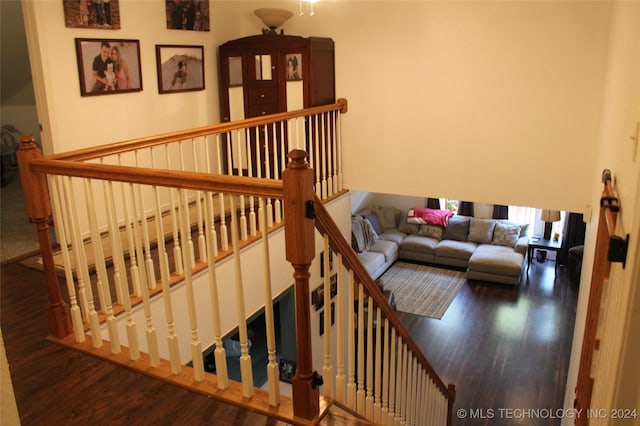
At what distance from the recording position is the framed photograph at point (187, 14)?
5023mm

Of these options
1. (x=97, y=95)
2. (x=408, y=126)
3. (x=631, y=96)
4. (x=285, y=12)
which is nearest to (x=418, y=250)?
(x=408, y=126)

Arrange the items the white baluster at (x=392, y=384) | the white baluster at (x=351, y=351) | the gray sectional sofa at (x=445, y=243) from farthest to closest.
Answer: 1. the gray sectional sofa at (x=445, y=243)
2. the white baluster at (x=392, y=384)
3. the white baluster at (x=351, y=351)

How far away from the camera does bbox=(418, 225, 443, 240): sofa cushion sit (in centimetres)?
1100

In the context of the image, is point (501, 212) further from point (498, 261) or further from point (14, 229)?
point (14, 229)

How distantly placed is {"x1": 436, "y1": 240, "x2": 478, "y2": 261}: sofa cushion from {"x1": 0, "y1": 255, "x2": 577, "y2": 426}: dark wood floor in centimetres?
81

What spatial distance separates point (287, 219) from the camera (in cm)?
196

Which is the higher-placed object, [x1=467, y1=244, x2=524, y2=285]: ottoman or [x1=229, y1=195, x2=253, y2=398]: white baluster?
[x1=229, y1=195, x2=253, y2=398]: white baluster

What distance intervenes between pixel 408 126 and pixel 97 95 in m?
3.07

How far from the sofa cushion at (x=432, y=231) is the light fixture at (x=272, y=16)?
640cm

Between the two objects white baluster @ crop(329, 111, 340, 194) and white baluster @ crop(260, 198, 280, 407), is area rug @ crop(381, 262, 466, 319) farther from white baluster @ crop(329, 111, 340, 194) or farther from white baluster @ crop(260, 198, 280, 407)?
white baluster @ crop(260, 198, 280, 407)

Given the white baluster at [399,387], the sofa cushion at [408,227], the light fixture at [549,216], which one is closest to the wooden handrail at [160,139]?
the white baluster at [399,387]

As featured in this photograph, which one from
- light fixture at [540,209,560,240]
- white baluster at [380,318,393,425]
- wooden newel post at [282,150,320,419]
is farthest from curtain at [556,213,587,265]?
wooden newel post at [282,150,320,419]

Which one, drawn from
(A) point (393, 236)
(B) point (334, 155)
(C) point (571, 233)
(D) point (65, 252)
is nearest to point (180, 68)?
(B) point (334, 155)

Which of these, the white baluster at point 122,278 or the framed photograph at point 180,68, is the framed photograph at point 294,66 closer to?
the framed photograph at point 180,68
